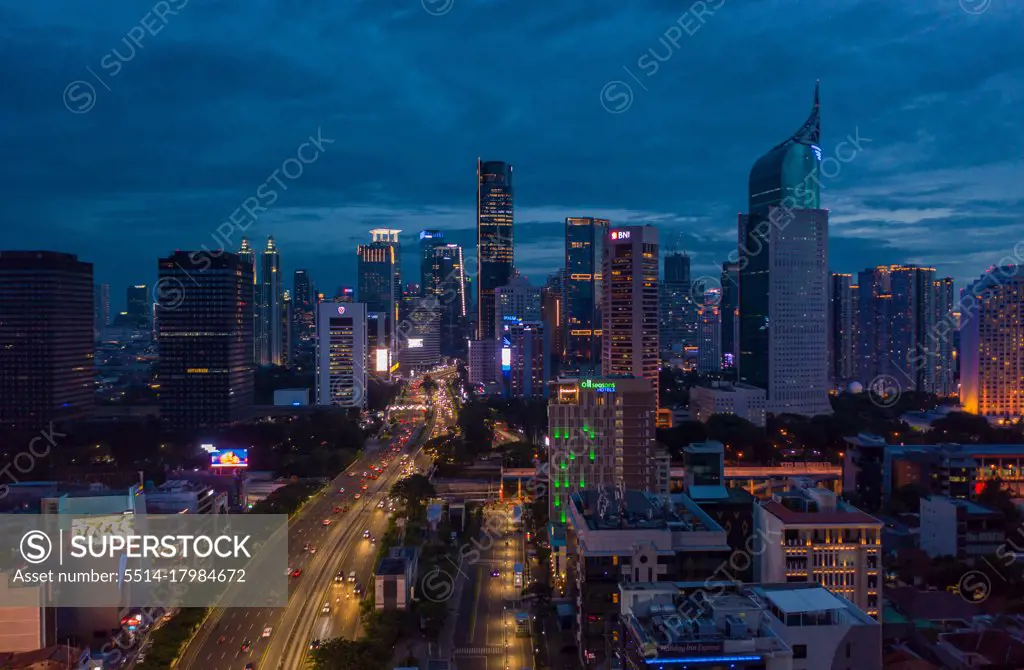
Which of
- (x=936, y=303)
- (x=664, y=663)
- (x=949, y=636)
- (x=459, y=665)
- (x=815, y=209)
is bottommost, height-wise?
(x=459, y=665)

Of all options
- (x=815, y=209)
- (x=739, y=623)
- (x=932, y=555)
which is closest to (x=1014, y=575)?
(x=932, y=555)

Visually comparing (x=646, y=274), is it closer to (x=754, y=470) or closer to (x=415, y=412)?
(x=754, y=470)

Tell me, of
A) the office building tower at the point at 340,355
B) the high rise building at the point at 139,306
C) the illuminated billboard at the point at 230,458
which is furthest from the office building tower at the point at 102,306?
the illuminated billboard at the point at 230,458

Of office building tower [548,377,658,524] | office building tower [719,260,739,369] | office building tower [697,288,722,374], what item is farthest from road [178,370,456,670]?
office building tower [697,288,722,374]

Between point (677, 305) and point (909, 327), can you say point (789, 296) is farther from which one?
point (677, 305)

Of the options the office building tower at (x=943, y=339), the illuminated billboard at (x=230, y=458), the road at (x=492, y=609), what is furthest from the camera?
the office building tower at (x=943, y=339)

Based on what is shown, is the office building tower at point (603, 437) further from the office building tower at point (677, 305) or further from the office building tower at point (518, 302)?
the office building tower at point (677, 305)

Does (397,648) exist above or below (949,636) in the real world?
below

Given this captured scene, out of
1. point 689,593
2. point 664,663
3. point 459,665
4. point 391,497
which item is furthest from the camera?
point 391,497
